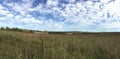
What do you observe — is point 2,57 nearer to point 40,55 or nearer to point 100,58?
point 40,55

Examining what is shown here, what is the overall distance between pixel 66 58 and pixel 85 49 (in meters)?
2.62

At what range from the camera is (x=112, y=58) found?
7.77m

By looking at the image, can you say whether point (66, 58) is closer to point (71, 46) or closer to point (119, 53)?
point (119, 53)

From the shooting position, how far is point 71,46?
10344 millimetres

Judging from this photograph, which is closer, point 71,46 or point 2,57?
point 2,57

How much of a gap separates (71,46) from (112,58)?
2.94 metres

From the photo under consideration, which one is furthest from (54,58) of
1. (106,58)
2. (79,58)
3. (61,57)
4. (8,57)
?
(106,58)

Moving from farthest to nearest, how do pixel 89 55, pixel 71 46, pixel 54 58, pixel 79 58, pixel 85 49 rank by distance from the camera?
1. pixel 71 46
2. pixel 85 49
3. pixel 89 55
4. pixel 79 58
5. pixel 54 58

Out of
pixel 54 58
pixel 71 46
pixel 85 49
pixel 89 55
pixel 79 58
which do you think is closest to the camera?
pixel 54 58

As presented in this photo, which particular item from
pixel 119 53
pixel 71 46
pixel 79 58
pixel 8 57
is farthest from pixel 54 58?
pixel 71 46

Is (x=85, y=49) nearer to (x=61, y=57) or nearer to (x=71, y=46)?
(x=71, y=46)

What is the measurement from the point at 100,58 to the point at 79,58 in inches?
37.9

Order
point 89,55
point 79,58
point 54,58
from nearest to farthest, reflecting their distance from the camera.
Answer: point 54,58 → point 79,58 → point 89,55

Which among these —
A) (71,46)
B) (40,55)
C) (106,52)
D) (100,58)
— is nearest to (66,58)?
(40,55)
